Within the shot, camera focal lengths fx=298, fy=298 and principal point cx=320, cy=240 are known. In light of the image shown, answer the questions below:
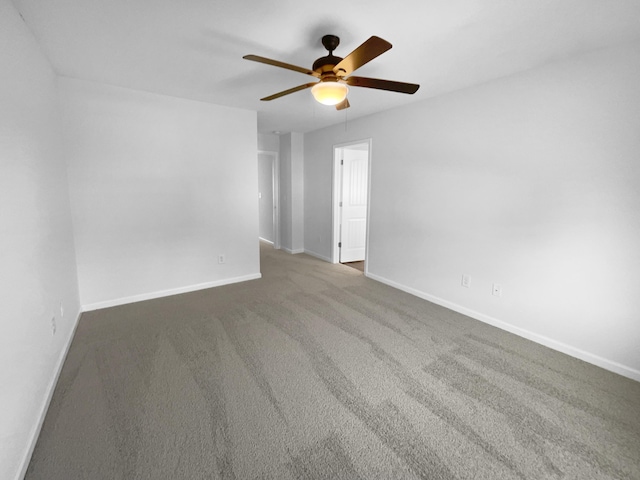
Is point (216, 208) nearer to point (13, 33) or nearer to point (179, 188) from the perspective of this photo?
point (179, 188)

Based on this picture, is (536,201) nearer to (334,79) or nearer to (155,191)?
(334,79)

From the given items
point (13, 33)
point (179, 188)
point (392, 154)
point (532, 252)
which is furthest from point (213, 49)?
point (532, 252)

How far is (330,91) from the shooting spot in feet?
6.59

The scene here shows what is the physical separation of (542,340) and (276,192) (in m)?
4.89

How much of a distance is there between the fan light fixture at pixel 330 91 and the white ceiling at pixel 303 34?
337 mm

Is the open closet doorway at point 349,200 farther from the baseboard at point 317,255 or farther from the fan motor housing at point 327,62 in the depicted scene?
the fan motor housing at point 327,62

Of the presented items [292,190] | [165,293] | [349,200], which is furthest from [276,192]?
[165,293]

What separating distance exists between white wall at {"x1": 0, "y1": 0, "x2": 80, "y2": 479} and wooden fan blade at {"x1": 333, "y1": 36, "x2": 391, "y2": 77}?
1.82 meters

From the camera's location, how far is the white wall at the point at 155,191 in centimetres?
305

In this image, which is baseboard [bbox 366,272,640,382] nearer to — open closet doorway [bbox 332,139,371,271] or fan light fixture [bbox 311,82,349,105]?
open closet doorway [bbox 332,139,371,271]

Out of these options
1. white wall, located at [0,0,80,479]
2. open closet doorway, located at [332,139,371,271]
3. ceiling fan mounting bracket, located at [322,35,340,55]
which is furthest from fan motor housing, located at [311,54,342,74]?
open closet doorway, located at [332,139,371,271]

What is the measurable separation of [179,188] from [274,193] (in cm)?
271

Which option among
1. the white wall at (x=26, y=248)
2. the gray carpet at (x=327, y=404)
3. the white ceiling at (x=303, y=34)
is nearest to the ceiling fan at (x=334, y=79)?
the white ceiling at (x=303, y=34)

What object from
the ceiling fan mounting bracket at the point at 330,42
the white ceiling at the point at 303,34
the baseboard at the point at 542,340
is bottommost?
the baseboard at the point at 542,340
